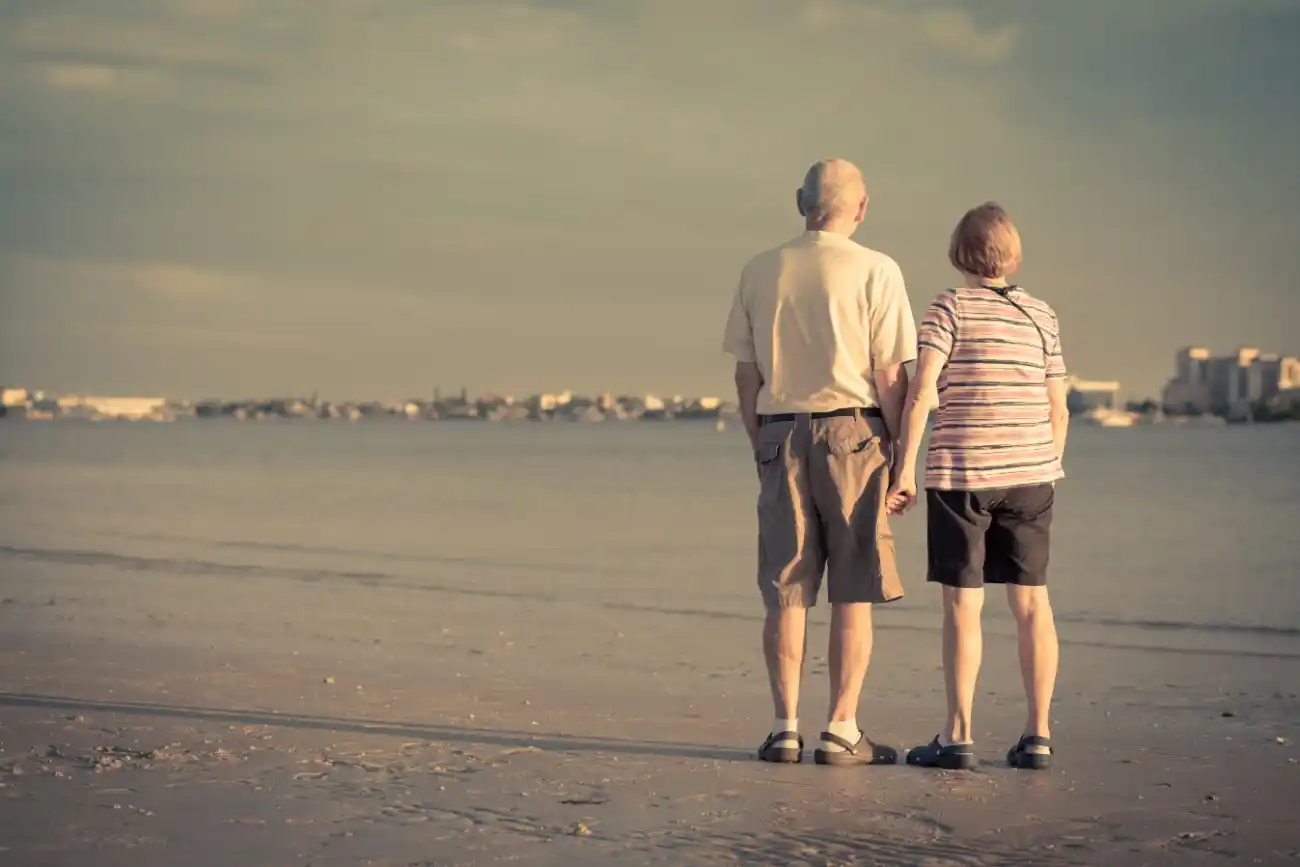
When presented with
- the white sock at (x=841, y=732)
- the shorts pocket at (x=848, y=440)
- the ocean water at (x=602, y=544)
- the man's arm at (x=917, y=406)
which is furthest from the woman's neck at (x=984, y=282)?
the ocean water at (x=602, y=544)

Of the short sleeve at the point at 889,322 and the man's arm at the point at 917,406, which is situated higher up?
the short sleeve at the point at 889,322

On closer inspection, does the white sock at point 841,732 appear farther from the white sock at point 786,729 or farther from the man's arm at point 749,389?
the man's arm at point 749,389

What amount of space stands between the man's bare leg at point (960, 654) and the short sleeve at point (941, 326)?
85cm

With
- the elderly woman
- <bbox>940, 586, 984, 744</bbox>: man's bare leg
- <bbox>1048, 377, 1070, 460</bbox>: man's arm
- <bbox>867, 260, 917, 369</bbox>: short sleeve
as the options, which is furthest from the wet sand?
<bbox>867, 260, 917, 369</bbox>: short sleeve

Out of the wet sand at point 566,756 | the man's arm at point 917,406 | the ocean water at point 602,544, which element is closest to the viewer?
the wet sand at point 566,756

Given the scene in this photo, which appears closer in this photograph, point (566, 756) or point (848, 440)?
point (848, 440)

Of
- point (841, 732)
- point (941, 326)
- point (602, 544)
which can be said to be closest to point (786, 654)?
point (841, 732)

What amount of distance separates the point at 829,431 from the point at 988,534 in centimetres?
69

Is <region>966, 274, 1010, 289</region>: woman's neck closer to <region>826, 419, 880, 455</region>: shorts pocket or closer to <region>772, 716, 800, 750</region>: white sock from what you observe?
<region>826, 419, 880, 455</region>: shorts pocket

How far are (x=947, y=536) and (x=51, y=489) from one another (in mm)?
34939

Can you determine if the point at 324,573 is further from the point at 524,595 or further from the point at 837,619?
the point at 837,619

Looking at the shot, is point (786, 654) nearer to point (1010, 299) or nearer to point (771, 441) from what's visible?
point (771, 441)

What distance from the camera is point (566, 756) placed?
5801mm

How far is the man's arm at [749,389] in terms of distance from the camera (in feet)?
19.4
